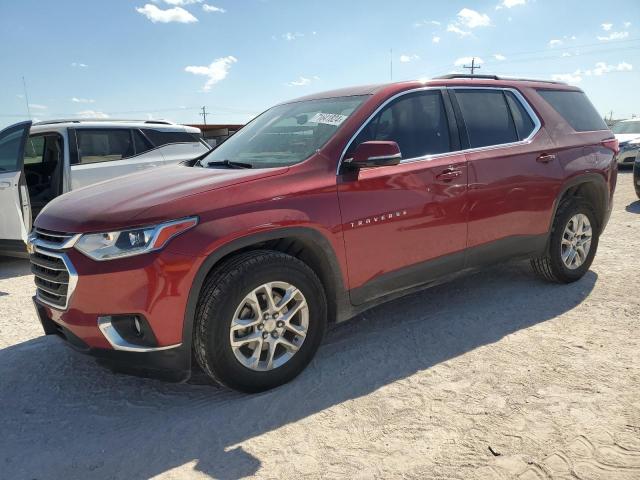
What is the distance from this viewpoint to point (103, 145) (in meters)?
6.73

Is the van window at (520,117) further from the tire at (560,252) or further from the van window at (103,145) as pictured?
the van window at (103,145)

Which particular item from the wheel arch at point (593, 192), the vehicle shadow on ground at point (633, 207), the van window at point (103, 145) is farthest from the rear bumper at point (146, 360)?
the vehicle shadow on ground at point (633, 207)

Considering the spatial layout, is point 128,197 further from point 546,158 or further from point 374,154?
point 546,158

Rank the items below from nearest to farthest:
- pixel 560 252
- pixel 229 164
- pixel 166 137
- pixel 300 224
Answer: pixel 300 224 < pixel 229 164 < pixel 560 252 < pixel 166 137

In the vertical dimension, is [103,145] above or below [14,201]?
above

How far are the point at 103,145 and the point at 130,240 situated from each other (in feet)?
15.8

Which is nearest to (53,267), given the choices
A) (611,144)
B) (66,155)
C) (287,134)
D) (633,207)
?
(287,134)

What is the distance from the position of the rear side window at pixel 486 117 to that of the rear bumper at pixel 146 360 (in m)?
2.55

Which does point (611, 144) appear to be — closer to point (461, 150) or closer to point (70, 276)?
point (461, 150)

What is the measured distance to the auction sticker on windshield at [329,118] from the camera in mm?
3316

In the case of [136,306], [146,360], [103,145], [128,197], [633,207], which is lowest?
[633,207]

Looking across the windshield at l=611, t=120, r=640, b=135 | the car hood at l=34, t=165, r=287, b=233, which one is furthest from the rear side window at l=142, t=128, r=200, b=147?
the windshield at l=611, t=120, r=640, b=135

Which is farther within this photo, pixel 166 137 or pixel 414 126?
pixel 166 137

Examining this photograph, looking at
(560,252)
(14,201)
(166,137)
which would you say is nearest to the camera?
(560,252)
